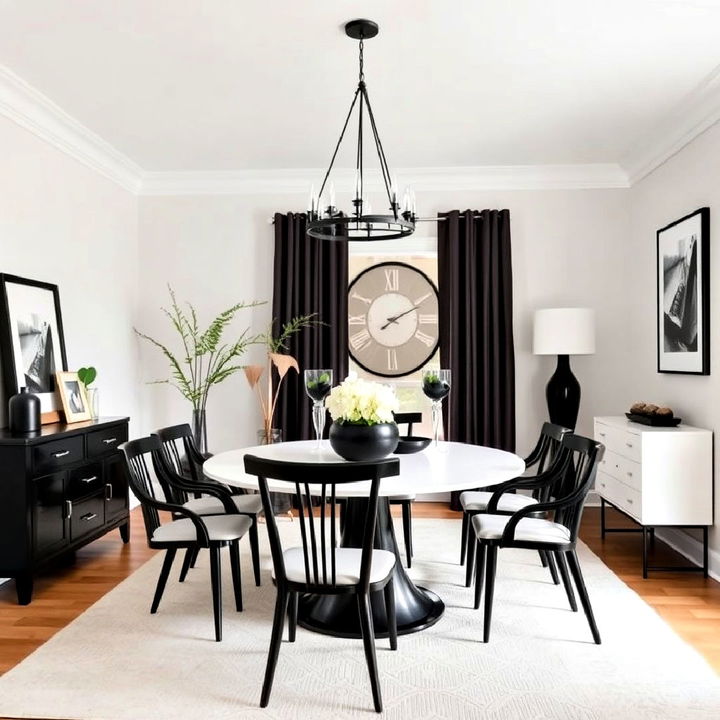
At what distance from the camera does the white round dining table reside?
2.75m

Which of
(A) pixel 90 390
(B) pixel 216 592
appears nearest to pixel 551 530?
(B) pixel 216 592

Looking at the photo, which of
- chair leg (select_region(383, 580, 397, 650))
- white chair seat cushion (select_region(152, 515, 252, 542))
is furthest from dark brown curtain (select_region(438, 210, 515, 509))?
chair leg (select_region(383, 580, 397, 650))

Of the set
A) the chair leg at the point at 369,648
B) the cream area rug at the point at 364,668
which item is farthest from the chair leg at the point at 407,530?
the chair leg at the point at 369,648

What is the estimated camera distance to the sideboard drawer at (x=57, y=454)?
11.4 feet

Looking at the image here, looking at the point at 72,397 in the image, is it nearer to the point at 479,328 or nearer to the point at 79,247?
the point at 79,247

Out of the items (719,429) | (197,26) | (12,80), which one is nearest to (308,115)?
(197,26)

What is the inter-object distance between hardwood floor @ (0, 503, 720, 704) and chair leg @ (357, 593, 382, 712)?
136cm

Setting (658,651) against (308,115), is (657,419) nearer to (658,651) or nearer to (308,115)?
(658,651)

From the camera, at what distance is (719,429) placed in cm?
385

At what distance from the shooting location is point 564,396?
5.19 metres

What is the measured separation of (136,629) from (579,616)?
200cm

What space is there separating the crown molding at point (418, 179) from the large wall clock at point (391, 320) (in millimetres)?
937

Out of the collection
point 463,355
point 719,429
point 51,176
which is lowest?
point 719,429

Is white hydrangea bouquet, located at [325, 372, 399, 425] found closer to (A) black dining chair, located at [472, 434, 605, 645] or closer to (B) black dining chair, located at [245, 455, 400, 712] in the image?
(B) black dining chair, located at [245, 455, 400, 712]
